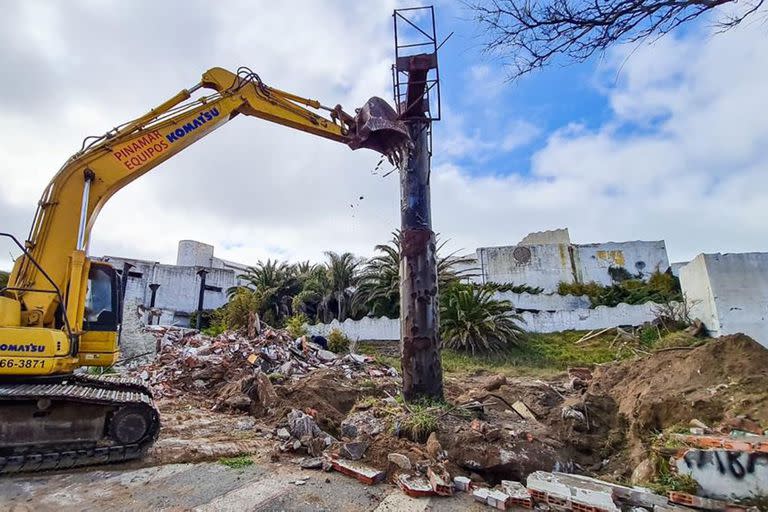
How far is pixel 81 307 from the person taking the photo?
17.0ft

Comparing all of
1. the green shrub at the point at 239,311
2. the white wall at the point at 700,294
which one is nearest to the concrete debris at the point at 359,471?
the white wall at the point at 700,294

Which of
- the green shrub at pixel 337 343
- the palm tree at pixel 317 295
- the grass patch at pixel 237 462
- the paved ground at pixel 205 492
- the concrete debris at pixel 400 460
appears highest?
the palm tree at pixel 317 295

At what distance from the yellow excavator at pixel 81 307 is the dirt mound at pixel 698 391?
4.82 metres

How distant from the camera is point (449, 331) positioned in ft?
56.7

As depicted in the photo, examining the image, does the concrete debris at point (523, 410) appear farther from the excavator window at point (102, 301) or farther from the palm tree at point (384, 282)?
the palm tree at point (384, 282)

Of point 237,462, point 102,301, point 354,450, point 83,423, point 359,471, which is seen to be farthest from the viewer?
point 102,301

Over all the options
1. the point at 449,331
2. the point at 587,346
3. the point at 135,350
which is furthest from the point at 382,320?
the point at 135,350

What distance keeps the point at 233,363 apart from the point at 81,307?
6277 millimetres

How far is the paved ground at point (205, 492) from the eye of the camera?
139 inches

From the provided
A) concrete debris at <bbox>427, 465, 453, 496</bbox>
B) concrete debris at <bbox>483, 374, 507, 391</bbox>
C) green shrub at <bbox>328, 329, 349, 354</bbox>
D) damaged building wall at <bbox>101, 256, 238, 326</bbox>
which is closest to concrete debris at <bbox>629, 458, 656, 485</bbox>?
concrete debris at <bbox>427, 465, 453, 496</bbox>

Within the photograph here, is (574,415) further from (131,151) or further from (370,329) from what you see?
(370,329)

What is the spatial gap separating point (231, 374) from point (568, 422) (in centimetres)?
827

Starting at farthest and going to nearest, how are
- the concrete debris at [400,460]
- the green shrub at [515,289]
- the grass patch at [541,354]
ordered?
the green shrub at [515,289], the grass patch at [541,354], the concrete debris at [400,460]

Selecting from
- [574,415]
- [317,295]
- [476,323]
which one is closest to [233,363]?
[574,415]
